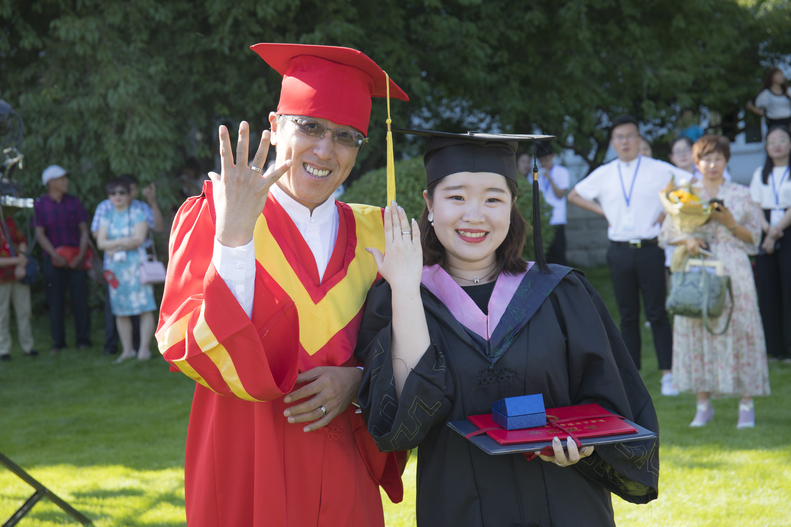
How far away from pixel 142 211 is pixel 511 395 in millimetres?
6283

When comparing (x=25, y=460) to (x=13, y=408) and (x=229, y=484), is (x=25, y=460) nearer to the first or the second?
(x=13, y=408)

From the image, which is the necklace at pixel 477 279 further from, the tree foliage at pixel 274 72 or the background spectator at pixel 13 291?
the background spectator at pixel 13 291

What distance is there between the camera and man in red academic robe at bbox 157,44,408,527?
187 centimetres

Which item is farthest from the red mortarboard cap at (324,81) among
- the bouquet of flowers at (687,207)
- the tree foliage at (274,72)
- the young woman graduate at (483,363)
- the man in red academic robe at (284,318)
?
the tree foliage at (274,72)

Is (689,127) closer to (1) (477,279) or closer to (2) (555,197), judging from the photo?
(2) (555,197)

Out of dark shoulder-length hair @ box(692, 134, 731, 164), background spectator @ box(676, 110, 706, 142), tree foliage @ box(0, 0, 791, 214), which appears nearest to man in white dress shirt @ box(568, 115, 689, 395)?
dark shoulder-length hair @ box(692, 134, 731, 164)

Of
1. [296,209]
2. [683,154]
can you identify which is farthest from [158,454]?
[683,154]

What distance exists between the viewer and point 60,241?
8.05 m

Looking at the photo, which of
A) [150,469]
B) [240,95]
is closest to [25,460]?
[150,469]

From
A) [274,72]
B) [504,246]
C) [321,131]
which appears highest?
[274,72]

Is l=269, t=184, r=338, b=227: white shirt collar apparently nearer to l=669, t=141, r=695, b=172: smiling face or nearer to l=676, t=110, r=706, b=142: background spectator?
l=669, t=141, r=695, b=172: smiling face

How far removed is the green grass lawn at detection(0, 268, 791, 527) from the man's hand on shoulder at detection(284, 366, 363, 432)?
6.20 ft

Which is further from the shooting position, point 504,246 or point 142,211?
point 142,211

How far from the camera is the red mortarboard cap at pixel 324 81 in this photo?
2.24 metres
